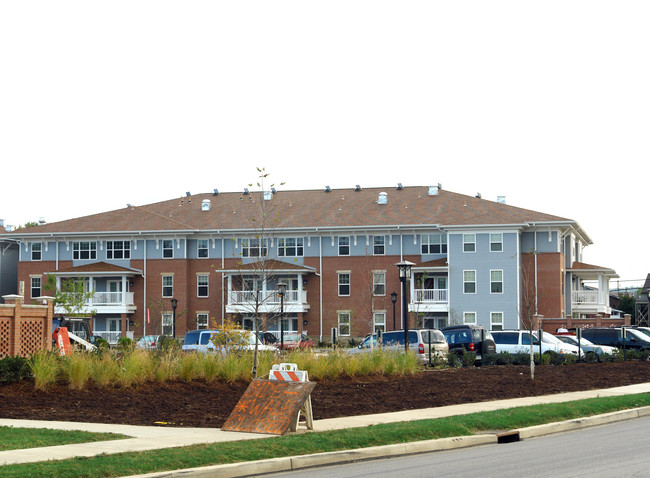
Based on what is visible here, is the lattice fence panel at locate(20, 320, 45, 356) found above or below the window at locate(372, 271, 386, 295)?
below

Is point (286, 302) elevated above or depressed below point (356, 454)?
above

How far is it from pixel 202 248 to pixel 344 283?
11.4 meters

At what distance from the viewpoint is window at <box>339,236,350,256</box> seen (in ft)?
207

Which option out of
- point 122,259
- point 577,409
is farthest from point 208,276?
point 577,409

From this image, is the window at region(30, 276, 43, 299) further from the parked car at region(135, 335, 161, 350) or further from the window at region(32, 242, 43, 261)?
the parked car at region(135, 335, 161, 350)

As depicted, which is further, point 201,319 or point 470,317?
point 201,319

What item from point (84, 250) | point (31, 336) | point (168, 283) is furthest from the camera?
point (84, 250)

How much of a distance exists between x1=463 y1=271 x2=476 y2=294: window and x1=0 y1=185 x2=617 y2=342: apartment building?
0.33 feet

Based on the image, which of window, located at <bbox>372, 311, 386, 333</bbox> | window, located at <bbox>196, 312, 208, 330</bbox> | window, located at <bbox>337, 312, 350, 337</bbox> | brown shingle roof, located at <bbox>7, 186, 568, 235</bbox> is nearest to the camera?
brown shingle roof, located at <bbox>7, 186, 568, 235</bbox>

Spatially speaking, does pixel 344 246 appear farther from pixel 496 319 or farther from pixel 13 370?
pixel 13 370

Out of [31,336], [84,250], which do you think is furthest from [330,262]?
[31,336]

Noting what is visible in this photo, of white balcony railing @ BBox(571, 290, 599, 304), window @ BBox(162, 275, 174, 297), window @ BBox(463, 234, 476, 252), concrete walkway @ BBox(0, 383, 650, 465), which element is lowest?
concrete walkway @ BBox(0, 383, 650, 465)

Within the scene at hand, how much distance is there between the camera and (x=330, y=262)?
6328 centimetres

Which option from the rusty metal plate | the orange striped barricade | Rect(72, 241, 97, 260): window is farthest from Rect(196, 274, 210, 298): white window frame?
the rusty metal plate
